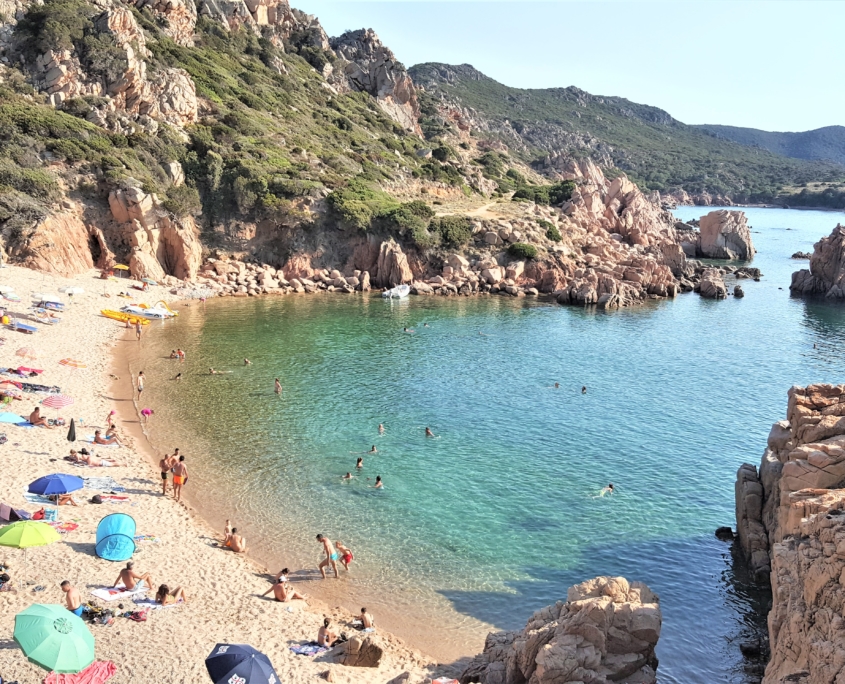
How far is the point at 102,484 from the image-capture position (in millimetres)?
22297

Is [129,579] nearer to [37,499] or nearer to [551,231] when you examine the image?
[37,499]

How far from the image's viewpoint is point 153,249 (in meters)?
54.6

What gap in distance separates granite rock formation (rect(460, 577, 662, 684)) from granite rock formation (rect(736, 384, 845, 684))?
2.23 m

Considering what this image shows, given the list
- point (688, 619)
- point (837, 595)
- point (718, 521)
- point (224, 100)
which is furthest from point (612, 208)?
point (837, 595)

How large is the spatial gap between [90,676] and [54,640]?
3.38 feet

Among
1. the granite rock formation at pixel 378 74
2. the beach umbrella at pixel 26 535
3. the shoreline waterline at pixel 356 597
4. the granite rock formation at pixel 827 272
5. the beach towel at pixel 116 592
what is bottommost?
the shoreline waterline at pixel 356 597

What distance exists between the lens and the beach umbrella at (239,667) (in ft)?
39.8

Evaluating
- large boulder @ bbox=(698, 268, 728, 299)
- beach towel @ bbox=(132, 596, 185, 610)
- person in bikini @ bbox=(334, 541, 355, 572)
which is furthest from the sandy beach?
large boulder @ bbox=(698, 268, 728, 299)

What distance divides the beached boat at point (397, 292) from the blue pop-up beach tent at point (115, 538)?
4340cm

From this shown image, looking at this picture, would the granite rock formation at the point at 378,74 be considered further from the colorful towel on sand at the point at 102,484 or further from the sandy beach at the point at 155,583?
the colorful towel on sand at the point at 102,484

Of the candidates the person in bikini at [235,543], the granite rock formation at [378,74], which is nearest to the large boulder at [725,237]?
the granite rock formation at [378,74]

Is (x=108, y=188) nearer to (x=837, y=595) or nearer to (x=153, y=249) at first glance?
(x=153, y=249)

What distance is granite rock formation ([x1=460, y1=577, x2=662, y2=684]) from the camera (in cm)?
1227

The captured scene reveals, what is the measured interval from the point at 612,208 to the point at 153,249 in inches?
2375
